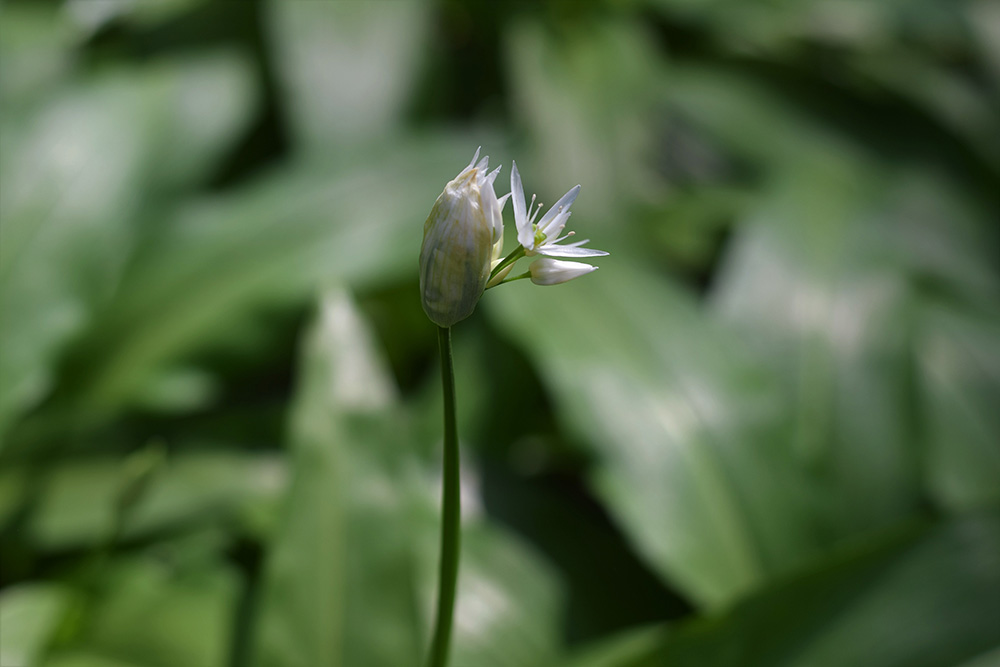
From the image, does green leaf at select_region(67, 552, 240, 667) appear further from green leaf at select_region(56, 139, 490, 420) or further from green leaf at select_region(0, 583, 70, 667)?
green leaf at select_region(56, 139, 490, 420)

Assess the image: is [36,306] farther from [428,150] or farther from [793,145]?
[793,145]

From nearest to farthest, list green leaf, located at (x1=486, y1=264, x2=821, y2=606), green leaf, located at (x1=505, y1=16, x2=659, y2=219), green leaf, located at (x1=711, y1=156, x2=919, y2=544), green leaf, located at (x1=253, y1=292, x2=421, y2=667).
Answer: green leaf, located at (x1=253, y1=292, x2=421, y2=667)
green leaf, located at (x1=486, y1=264, x2=821, y2=606)
green leaf, located at (x1=711, y1=156, x2=919, y2=544)
green leaf, located at (x1=505, y1=16, x2=659, y2=219)

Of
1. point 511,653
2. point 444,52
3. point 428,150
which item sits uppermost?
point 444,52

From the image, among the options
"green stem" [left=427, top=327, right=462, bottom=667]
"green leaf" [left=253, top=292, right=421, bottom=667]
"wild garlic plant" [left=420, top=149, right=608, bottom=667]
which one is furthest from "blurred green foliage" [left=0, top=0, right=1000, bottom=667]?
"wild garlic plant" [left=420, top=149, right=608, bottom=667]

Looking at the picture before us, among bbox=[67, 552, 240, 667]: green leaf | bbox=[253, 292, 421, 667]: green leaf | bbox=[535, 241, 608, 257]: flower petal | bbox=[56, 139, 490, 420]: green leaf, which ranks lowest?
bbox=[67, 552, 240, 667]: green leaf

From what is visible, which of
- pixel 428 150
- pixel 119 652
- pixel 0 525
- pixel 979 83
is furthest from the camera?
pixel 979 83

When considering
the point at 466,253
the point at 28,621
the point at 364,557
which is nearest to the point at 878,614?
the point at 364,557

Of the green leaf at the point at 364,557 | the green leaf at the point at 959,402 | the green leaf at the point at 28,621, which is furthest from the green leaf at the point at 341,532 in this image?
the green leaf at the point at 959,402

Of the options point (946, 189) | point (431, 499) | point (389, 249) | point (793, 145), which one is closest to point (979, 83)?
point (946, 189)

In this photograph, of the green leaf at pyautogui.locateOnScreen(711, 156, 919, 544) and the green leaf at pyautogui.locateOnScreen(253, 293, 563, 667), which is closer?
the green leaf at pyautogui.locateOnScreen(253, 293, 563, 667)
